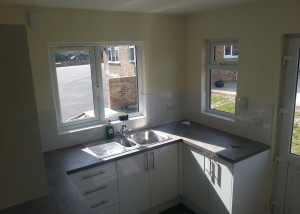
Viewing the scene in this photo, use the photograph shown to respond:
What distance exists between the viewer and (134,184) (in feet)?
9.25

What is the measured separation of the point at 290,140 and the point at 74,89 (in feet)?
7.89

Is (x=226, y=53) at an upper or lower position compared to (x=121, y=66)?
upper

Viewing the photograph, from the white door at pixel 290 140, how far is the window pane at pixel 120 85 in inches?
70.2

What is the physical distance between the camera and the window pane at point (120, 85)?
10.5 feet

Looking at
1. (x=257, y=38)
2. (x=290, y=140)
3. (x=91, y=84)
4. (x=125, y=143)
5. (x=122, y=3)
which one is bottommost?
(x=125, y=143)

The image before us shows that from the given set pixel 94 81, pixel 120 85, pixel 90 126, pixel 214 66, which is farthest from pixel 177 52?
pixel 90 126

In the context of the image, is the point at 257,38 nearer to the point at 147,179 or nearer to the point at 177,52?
the point at 177,52

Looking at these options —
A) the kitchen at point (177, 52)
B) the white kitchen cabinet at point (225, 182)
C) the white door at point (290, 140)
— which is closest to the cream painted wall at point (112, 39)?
the kitchen at point (177, 52)

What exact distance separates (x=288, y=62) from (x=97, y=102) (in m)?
→ 2.12

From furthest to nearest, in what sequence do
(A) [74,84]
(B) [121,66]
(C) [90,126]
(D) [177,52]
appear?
(D) [177,52] → (B) [121,66] → (C) [90,126] → (A) [74,84]

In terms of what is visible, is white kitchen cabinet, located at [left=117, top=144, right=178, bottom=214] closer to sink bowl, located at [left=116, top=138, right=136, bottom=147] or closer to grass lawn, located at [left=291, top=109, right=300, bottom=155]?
sink bowl, located at [left=116, top=138, right=136, bottom=147]

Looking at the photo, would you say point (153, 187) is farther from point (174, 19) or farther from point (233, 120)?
point (174, 19)

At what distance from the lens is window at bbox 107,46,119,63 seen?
Result: 124 inches

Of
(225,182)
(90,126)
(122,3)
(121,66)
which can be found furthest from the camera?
(121,66)
